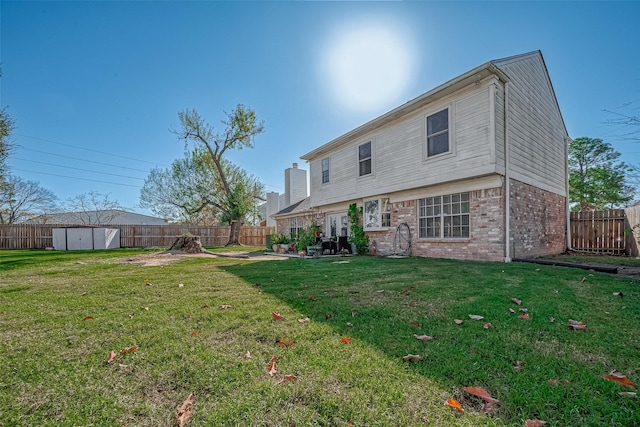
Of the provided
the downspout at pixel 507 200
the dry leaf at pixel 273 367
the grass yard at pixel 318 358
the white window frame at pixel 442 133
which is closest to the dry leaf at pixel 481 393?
the grass yard at pixel 318 358

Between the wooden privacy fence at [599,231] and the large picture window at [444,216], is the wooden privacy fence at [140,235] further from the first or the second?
the wooden privacy fence at [599,231]

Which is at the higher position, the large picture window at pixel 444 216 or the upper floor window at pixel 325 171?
the upper floor window at pixel 325 171

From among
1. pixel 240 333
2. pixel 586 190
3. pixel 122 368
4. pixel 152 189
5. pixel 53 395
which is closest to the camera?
pixel 53 395

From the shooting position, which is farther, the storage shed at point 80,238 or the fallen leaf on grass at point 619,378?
the storage shed at point 80,238

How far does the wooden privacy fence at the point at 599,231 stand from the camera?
9.63 metres

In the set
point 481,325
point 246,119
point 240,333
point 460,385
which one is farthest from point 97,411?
point 246,119

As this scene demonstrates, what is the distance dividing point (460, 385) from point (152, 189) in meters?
27.6

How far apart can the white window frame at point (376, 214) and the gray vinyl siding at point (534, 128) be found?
4009mm

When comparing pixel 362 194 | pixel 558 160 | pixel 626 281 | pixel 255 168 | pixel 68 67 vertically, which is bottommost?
pixel 626 281

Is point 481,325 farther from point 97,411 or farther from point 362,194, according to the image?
point 362,194

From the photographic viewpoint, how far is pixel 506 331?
2439mm

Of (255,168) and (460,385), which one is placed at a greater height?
(255,168)

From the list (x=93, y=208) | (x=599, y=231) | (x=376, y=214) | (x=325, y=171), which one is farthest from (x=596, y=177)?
(x=93, y=208)

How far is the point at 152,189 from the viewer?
24516 millimetres
